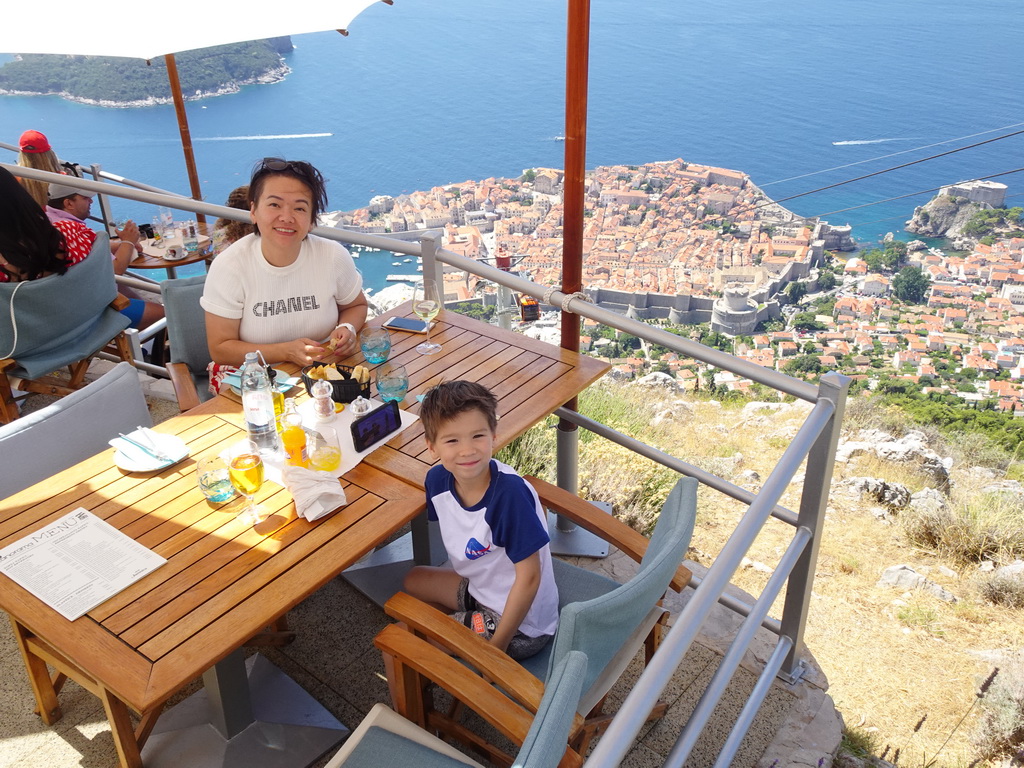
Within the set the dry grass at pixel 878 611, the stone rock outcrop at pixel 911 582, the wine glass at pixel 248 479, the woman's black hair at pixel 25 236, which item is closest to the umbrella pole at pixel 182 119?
the woman's black hair at pixel 25 236

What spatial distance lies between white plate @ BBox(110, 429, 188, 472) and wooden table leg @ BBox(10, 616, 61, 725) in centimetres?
48

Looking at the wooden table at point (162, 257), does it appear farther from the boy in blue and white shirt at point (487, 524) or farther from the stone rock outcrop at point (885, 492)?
the stone rock outcrop at point (885, 492)

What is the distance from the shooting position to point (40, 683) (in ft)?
6.88

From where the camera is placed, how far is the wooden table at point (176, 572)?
1.46 metres

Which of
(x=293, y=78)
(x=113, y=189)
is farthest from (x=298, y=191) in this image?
(x=293, y=78)

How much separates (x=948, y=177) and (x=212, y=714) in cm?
3346

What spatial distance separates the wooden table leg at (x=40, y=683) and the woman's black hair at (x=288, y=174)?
140 centimetres

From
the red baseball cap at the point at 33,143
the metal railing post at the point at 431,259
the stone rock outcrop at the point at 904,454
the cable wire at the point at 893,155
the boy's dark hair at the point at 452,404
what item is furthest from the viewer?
the cable wire at the point at 893,155

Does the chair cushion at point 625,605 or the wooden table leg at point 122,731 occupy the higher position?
the chair cushion at point 625,605

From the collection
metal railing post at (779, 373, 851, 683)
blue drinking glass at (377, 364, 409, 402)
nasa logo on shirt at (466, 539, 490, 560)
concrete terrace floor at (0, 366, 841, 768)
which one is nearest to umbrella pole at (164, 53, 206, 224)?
blue drinking glass at (377, 364, 409, 402)

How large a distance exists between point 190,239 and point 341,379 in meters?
2.97

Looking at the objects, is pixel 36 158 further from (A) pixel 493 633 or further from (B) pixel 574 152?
(A) pixel 493 633

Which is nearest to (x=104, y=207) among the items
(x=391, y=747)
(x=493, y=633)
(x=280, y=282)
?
(x=280, y=282)

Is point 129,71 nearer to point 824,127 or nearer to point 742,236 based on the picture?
point 742,236
